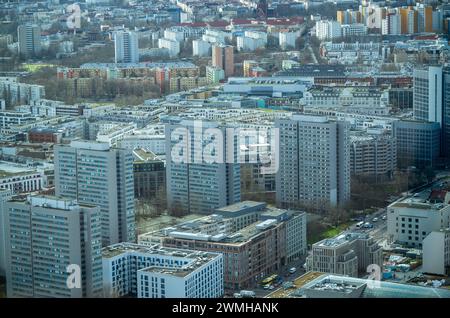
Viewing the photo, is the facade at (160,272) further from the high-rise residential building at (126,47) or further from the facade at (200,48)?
the facade at (200,48)

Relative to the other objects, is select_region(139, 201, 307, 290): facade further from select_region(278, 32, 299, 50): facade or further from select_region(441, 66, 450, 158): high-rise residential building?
select_region(278, 32, 299, 50): facade

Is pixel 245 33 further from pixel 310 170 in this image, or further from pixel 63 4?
pixel 310 170

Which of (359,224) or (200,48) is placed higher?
(200,48)

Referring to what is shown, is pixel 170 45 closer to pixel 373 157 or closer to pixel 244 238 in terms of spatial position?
pixel 373 157

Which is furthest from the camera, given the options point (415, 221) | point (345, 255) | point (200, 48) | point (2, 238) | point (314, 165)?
point (200, 48)

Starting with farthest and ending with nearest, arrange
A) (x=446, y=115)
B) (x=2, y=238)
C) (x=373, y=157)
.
A: (x=446, y=115), (x=373, y=157), (x=2, y=238)

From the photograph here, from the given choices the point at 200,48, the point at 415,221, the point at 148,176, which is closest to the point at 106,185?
the point at 148,176

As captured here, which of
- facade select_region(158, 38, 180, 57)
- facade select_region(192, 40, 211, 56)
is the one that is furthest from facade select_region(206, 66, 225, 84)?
facade select_region(158, 38, 180, 57)
